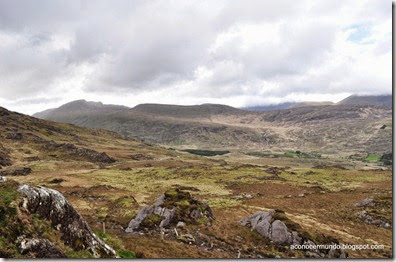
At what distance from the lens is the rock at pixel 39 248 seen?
47.5 ft

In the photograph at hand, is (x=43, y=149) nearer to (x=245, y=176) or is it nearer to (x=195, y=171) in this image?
(x=195, y=171)

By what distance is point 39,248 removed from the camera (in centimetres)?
1477

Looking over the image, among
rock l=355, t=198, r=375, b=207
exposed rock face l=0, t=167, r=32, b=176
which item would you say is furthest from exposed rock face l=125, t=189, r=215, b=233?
exposed rock face l=0, t=167, r=32, b=176

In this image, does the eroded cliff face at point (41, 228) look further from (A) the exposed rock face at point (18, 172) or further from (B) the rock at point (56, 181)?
(A) the exposed rock face at point (18, 172)

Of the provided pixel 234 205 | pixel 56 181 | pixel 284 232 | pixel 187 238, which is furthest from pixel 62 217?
pixel 56 181

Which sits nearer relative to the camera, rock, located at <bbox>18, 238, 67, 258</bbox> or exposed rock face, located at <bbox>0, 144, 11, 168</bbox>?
rock, located at <bbox>18, 238, 67, 258</bbox>

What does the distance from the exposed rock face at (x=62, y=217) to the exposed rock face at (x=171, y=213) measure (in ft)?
42.3

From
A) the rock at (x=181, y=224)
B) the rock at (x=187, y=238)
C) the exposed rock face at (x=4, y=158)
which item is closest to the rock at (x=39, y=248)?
the rock at (x=187, y=238)

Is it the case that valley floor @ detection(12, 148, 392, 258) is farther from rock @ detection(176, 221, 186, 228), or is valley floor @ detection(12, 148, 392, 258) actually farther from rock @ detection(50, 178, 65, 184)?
rock @ detection(176, 221, 186, 228)

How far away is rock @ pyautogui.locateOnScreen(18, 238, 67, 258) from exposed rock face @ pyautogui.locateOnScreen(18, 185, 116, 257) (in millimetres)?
1409

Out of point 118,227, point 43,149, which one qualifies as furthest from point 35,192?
point 43,149

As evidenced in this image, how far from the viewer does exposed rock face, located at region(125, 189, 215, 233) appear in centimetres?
3130

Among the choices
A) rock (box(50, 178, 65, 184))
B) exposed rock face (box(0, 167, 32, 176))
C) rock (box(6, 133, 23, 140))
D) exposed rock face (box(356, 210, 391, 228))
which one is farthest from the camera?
rock (box(6, 133, 23, 140))

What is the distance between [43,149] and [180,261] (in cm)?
14076
